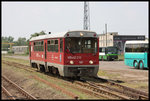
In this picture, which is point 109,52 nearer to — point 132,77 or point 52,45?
point 132,77

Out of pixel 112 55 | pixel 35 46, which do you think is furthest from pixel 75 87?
pixel 112 55

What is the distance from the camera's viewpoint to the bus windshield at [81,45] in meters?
15.4

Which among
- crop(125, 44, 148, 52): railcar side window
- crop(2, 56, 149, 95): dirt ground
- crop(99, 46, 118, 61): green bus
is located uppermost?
crop(125, 44, 148, 52): railcar side window

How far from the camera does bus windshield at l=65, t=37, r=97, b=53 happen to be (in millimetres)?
15450

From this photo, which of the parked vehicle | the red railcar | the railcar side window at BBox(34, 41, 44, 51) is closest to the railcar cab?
the red railcar

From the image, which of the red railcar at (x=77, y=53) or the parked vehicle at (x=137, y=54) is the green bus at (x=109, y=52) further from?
the red railcar at (x=77, y=53)

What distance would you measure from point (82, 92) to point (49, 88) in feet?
6.95

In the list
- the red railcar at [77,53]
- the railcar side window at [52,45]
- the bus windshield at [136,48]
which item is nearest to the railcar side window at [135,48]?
the bus windshield at [136,48]

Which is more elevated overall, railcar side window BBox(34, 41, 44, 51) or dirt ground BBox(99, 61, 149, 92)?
railcar side window BBox(34, 41, 44, 51)

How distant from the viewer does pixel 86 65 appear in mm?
15625

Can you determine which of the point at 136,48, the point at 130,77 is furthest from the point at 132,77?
the point at 136,48

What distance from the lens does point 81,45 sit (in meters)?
15.6

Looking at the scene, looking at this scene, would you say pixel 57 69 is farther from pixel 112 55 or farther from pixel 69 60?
pixel 112 55

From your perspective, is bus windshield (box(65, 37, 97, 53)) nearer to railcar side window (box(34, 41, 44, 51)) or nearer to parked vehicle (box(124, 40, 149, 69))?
railcar side window (box(34, 41, 44, 51))
